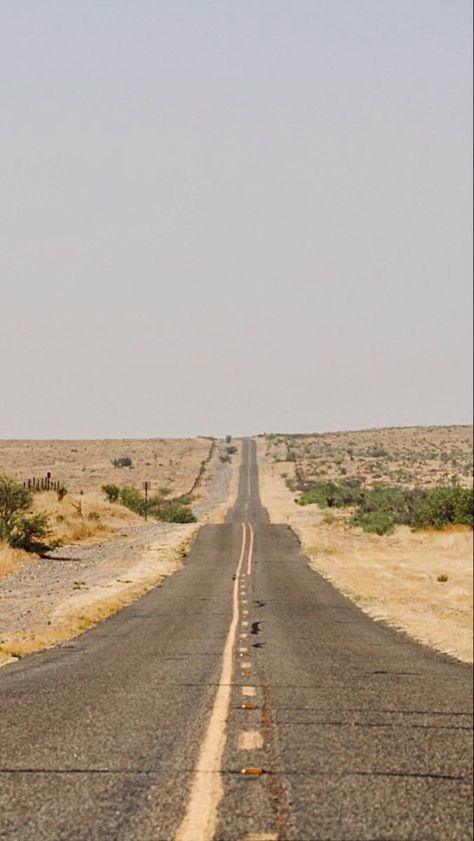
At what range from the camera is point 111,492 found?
248ft

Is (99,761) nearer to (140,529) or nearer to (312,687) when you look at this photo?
(312,687)

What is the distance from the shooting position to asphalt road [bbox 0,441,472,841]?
607 cm

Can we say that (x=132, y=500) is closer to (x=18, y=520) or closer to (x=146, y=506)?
(x=146, y=506)

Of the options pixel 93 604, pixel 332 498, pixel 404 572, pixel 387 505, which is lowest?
pixel 404 572

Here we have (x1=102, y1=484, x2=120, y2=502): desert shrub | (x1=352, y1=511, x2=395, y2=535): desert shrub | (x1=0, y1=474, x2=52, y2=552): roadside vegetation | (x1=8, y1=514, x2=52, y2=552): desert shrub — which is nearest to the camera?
(x1=0, y1=474, x2=52, y2=552): roadside vegetation

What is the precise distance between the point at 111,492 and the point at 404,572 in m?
38.0

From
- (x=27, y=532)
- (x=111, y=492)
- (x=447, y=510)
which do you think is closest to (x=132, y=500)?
(x=111, y=492)

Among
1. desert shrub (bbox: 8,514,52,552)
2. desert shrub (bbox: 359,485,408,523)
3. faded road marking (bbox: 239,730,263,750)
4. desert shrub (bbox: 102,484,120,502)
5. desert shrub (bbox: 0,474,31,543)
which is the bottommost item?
desert shrub (bbox: 359,485,408,523)

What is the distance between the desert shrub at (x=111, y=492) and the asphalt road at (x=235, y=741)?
182 feet

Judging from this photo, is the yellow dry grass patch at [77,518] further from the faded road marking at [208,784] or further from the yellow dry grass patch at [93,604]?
the faded road marking at [208,784]

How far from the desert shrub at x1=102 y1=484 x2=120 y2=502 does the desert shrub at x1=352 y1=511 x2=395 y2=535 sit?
1959 centimetres

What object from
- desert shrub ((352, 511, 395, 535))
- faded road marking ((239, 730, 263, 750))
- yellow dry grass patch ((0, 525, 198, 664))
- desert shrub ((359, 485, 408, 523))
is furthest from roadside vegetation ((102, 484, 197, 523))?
faded road marking ((239, 730, 263, 750))

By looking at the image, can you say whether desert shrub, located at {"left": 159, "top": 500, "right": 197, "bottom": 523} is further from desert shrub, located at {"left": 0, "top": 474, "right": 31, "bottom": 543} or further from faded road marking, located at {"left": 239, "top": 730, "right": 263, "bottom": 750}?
faded road marking, located at {"left": 239, "top": 730, "right": 263, "bottom": 750}

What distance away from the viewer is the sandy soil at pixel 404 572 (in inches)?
964
